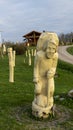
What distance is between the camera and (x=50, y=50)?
9.24 metres

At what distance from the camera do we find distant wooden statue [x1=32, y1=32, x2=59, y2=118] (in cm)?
937

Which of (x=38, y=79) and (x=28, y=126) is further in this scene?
(x=38, y=79)

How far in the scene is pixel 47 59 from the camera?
9.41m

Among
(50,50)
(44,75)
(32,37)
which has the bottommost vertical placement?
(32,37)

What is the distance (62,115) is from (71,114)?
1.02 feet

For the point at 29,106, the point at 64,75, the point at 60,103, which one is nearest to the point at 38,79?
the point at 29,106

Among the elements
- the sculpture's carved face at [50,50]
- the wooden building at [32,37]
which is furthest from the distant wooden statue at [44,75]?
the wooden building at [32,37]

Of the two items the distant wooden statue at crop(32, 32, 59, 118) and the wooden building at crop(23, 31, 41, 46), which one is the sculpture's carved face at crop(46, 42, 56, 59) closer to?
the distant wooden statue at crop(32, 32, 59, 118)

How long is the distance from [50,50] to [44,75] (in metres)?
0.79

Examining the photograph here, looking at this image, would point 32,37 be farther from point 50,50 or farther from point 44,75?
point 50,50

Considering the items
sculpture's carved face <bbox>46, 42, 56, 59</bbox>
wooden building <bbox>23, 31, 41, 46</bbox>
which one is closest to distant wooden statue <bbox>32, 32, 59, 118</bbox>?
sculpture's carved face <bbox>46, 42, 56, 59</bbox>

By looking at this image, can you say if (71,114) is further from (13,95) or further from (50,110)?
(13,95)

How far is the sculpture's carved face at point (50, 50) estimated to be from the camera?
A: 919cm

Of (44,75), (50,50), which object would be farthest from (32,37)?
(50,50)
